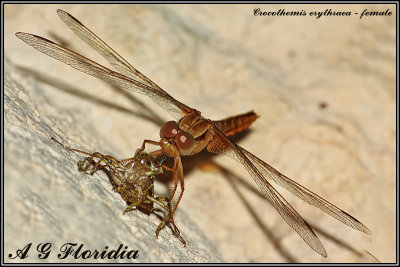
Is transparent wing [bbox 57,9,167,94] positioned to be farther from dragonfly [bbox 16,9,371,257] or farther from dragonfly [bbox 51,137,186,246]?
dragonfly [bbox 51,137,186,246]

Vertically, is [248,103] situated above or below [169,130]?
above

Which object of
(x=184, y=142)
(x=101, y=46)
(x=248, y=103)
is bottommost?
(x=184, y=142)

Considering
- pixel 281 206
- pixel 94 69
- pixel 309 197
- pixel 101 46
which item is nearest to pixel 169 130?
pixel 94 69

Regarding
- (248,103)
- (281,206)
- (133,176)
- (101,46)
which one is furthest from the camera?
(248,103)

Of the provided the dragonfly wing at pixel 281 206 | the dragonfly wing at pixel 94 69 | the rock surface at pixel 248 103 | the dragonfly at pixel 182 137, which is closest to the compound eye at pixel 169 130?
the dragonfly at pixel 182 137

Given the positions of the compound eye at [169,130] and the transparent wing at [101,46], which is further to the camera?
the transparent wing at [101,46]

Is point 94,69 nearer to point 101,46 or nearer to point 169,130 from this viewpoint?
point 101,46

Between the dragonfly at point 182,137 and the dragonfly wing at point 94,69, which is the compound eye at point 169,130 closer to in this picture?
the dragonfly at point 182,137
